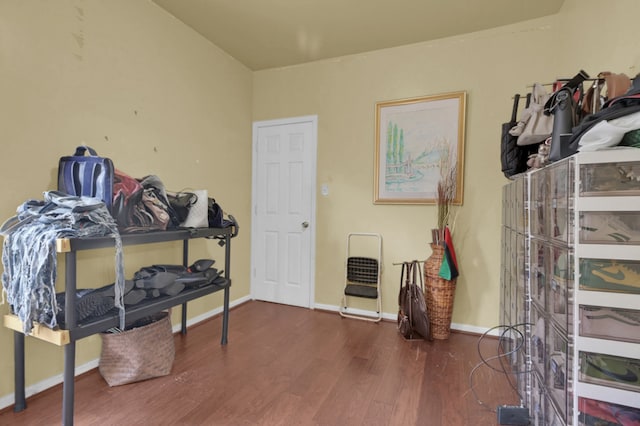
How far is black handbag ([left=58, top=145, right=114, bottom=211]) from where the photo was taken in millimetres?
1722

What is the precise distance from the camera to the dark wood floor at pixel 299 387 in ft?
5.49

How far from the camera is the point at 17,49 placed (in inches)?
67.4

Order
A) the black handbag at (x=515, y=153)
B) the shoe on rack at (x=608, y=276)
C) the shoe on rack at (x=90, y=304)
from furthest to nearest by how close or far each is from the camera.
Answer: the black handbag at (x=515, y=153) → the shoe on rack at (x=90, y=304) → the shoe on rack at (x=608, y=276)

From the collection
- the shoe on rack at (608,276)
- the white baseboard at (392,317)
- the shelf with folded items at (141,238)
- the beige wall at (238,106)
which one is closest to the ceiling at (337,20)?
the beige wall at (238,106)

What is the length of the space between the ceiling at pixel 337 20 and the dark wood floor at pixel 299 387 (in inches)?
108

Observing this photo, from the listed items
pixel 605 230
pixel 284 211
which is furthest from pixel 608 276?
pixel 284 211

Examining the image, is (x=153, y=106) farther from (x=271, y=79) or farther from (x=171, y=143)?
(x=271, y=79)

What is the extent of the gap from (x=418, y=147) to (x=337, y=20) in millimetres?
1348

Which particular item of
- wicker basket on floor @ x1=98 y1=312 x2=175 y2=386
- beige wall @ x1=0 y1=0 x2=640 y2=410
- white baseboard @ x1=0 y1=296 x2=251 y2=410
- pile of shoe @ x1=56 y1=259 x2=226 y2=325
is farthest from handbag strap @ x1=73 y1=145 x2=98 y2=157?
white baseboard @ x1=0 y1=296 x2=251 y2=410

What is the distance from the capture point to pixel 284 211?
355 cm

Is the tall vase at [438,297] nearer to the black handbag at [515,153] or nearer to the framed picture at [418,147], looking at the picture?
the framed picture at [418,147]

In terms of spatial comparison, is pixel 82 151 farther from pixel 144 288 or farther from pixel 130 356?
pixel 130 356

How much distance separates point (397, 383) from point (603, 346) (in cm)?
127

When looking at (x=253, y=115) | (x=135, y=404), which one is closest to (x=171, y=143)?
(x=253, y=115)
